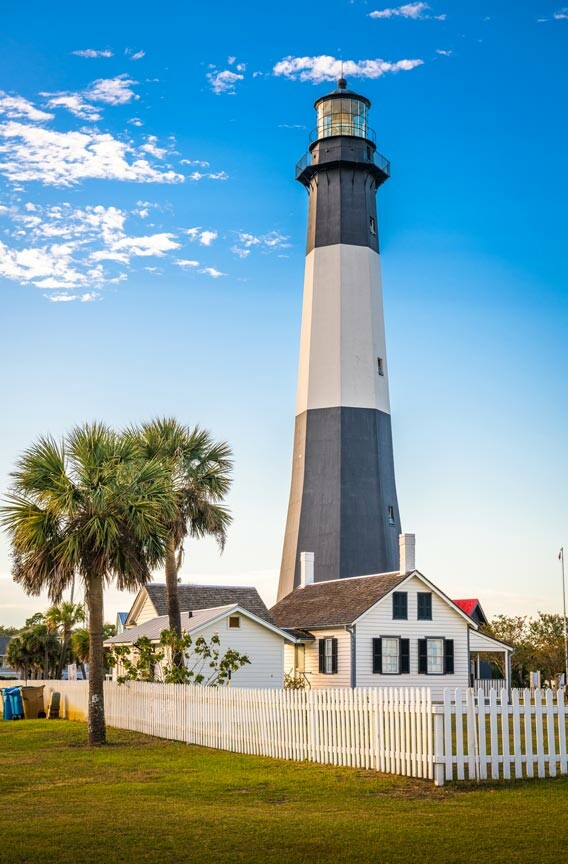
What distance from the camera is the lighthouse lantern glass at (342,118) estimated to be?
46.0 m

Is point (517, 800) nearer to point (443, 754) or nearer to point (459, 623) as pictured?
point (443, 754)

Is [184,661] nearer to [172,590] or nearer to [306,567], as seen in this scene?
[172,590]

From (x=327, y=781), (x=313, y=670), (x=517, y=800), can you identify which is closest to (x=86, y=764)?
(x=327, y=781)

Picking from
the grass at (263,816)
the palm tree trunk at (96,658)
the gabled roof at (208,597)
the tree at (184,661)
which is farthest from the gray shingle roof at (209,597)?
Answer: the grass at (263,816)

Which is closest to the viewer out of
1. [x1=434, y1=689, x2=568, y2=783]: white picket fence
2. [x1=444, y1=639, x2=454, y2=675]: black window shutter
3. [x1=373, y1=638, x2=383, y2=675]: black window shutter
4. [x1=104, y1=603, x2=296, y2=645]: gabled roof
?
[x1=434, y1=689, x2=568, y2=783]: white picket fence

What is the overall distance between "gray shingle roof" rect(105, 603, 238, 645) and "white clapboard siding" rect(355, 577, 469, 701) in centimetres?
489

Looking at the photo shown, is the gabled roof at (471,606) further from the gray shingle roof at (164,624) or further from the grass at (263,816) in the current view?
the grass at (263,816)

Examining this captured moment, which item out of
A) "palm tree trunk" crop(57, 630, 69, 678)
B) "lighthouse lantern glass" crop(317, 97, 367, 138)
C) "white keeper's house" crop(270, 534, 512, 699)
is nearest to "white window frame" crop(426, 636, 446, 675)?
"white keeper's house" crop(270, 534, 512, 699)

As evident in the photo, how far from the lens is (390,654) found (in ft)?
118

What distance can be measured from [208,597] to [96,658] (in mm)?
14791

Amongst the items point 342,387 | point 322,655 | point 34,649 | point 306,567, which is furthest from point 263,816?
point 34,649

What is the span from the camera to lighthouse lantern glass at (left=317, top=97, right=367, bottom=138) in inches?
1810

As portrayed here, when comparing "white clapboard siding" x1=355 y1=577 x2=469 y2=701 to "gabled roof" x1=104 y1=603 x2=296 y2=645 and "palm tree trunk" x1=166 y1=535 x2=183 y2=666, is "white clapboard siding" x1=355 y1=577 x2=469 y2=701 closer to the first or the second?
"gabled roof" x1=104 y1=603 x2=296 y2=645

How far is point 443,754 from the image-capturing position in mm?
14148
